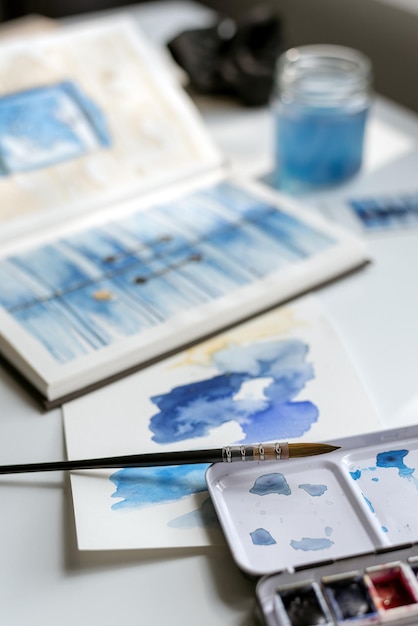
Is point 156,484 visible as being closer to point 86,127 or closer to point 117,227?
point 117,227

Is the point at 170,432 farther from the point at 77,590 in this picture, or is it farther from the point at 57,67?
the point at 57,67

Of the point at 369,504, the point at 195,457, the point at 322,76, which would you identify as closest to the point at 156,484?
the point at 195,457

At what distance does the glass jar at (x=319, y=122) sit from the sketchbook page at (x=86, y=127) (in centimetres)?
9

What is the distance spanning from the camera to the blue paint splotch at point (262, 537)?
1.80ft

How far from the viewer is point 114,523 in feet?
1.88

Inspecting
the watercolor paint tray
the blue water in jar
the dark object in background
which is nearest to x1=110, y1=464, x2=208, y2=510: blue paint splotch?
the watercolor paint tray

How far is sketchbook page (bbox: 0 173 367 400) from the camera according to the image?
723 mm

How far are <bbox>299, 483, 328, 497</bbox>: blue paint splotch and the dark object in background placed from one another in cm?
71

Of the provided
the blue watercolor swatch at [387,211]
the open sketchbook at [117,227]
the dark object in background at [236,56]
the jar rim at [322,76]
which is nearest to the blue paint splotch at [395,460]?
the open sketchbook at [117,227]

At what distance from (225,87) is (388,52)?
30 centimetres

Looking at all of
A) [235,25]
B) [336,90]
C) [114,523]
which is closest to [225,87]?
[235,25]

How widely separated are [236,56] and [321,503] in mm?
777

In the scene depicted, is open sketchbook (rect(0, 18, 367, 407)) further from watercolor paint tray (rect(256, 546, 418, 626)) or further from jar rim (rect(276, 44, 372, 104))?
watercolor paint tray (rect(256, 546, 418, 626))

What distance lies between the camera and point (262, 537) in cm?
55
